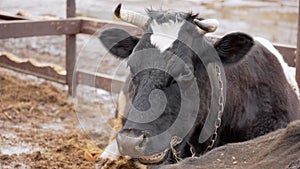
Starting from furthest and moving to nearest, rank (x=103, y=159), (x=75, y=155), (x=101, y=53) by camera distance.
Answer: (x=101, y=53)
(x=75, y=155)
(x=103, y=159)

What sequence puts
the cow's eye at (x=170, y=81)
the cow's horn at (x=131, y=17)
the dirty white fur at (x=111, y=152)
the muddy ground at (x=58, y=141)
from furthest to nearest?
the dirty white fur at (x=111, y=152), the cow's horn at (x=131, y=17), the cow's eye at (x=170, y=81), the muddy ground at (x=58, y=141)

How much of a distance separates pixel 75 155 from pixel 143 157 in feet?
6.81

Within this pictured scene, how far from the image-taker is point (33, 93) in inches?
296

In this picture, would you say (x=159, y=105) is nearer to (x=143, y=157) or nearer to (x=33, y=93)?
(x=143, y=157)

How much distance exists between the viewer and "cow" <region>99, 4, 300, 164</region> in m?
3.61

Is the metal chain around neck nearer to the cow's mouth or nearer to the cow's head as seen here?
the cow's head

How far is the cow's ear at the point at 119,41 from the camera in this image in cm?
422

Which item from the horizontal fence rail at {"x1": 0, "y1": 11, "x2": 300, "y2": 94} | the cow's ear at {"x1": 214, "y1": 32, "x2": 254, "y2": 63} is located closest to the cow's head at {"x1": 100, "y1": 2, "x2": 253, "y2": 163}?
the cow's ear at {"x1": 214, "y1": 32, "x2": 254, "y2": 63}

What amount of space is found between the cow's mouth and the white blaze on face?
68cm

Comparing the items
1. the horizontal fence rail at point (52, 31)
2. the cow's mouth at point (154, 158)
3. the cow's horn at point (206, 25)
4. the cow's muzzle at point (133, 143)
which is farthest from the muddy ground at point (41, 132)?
the cow's horn at point (206, 25)

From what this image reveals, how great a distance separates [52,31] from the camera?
7352mm

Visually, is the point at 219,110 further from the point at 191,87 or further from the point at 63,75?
the point at 63,75

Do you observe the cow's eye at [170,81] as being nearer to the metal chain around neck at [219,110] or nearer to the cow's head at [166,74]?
the cow's head at [166,74]

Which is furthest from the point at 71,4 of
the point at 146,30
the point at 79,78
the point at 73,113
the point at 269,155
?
the point at 269,155
